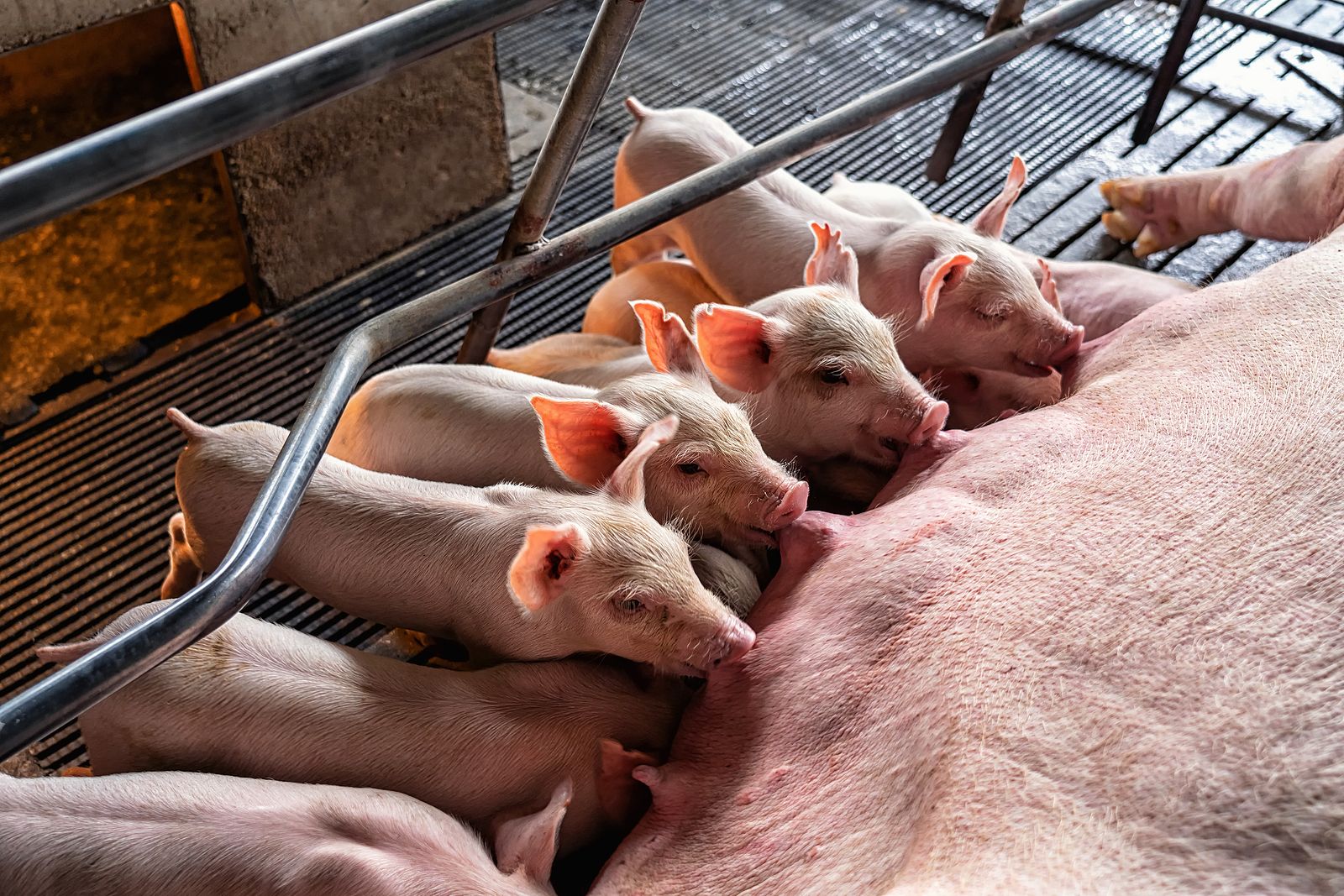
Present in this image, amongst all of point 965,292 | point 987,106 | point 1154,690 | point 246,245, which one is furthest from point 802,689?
point 987,106

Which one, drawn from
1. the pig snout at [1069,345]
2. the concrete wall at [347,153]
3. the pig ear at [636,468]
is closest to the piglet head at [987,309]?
the pig snout at [1069,345]

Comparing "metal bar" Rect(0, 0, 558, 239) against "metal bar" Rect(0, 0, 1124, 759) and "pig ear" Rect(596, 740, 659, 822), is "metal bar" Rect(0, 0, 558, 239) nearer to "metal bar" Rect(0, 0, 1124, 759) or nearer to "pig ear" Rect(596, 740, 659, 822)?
"metal bar" Rect(0, 0, 1124, 759)

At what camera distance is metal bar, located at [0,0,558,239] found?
1.05 meters

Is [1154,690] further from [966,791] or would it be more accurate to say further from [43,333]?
[43,333]

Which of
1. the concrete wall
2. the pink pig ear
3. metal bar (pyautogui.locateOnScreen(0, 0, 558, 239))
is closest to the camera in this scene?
metal bar (pyautogui.locateOnScreen(0, 0, 558, 239))

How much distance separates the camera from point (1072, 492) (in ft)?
5.87

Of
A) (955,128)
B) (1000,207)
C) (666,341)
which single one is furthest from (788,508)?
(955,128)

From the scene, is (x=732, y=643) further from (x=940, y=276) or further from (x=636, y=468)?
(x=940, y=276)

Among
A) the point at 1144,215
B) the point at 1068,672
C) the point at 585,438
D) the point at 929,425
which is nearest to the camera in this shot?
the point at 1068,672

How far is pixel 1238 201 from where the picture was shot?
3082 mm

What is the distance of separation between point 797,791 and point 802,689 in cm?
17

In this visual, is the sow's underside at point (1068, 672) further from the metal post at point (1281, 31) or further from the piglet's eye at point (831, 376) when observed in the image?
the metal post at point (1281, 31)

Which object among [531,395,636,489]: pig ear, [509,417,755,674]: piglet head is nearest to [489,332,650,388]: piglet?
[531,395,636,489]: pig ear

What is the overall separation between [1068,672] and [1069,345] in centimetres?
115
